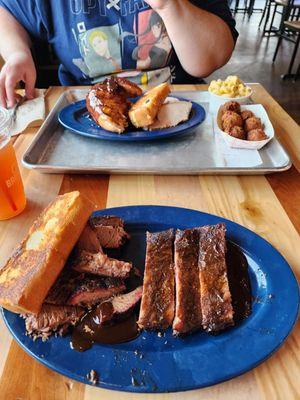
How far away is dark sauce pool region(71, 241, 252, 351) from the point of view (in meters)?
0.58

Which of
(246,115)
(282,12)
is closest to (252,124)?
(246,115)

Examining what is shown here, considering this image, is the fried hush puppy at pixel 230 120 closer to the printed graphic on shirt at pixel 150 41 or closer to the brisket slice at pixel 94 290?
the printed graphic on shirt at pixel 150 41

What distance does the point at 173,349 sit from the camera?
1.89ft

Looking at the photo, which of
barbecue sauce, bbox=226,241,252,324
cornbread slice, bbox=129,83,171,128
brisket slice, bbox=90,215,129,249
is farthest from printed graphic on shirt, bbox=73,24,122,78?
barbecue sauce, bbox=226,241,252,324

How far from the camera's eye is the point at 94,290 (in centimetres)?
63

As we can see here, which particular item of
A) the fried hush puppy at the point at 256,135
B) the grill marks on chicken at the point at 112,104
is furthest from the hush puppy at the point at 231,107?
the grill marks on chicken at the point at 112,104

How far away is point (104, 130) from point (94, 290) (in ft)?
2.28

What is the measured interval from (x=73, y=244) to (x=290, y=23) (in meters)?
5.04

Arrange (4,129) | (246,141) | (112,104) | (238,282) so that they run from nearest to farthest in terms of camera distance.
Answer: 1. (238,282)
2. (4,129)
3. (246,141)
4. (112,104)

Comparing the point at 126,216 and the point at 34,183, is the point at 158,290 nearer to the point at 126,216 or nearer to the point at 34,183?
the point at 126,216

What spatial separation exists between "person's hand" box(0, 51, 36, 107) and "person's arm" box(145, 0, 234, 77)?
0.55 metres

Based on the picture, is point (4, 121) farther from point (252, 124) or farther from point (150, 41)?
point (150, 41)

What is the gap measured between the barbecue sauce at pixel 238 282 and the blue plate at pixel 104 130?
1.76ft

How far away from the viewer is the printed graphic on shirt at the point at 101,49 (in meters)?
1.54
